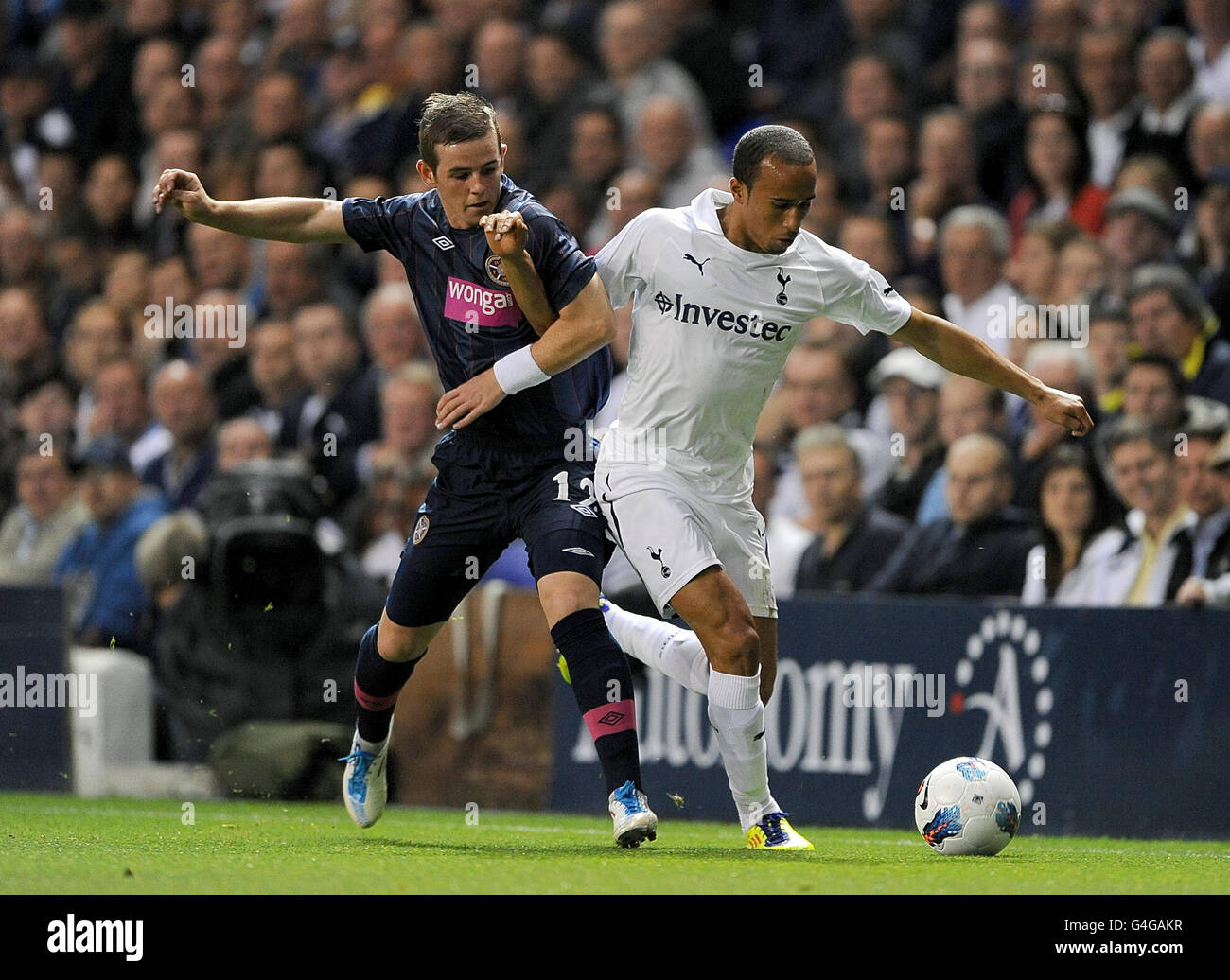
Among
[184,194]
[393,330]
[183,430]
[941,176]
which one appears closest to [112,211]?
[183,430]

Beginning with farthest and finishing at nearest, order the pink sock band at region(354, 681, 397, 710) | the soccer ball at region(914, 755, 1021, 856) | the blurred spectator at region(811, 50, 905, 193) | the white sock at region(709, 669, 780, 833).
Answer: the blurred spectator at region(811, 50, 905, 193)
the pink sock band at region(354, 681, 397, 710)
the soccer ball at region(914, 755, 1021, 856)
the white sock at region(709, 669, 780, 833)

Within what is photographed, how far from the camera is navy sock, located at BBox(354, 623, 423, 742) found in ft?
25.7

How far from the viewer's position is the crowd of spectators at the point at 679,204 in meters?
10.5

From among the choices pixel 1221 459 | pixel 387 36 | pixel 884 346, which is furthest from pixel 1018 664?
pixel 387 36

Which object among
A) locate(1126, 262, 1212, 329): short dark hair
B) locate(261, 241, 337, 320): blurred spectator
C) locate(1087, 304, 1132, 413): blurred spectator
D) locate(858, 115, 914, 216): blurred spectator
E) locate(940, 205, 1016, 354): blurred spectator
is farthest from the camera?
locate(261, 241, 337, 320): blurred spectator

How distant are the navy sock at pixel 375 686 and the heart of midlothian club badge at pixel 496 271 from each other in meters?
1.46

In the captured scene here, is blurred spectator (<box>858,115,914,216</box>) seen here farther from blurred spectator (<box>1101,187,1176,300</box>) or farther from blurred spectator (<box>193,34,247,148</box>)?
blurred spectator (<box>193,34,247,148</box>)

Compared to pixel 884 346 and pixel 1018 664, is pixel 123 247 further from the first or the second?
pixel 1018 664

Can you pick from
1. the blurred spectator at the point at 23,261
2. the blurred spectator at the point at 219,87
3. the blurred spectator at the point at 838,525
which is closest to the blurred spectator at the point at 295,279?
the blurred spectator at the point at 219,87

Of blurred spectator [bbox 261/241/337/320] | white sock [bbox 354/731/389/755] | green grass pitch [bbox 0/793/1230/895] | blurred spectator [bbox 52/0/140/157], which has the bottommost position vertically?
green grass pitch [bbox 0/793/1230/895]

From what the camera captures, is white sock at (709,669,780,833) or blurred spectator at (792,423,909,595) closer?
white sock at (709,669,780,833)

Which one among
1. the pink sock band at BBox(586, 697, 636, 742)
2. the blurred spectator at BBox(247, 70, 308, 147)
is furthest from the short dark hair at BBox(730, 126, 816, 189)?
the blurred spectator at BBox(247, 70, 308, 147)

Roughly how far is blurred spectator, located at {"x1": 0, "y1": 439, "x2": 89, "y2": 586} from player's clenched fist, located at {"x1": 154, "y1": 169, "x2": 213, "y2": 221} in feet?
20.6

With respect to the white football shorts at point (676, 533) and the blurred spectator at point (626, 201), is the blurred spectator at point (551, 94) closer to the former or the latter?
the blurred spectator at point (626, 201)
